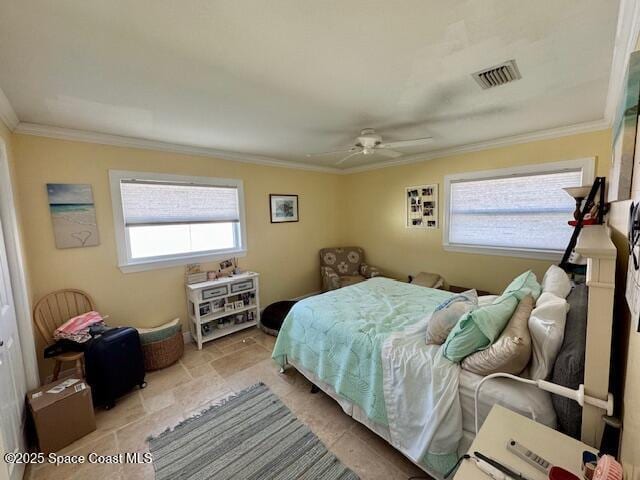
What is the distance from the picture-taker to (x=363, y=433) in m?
1.92

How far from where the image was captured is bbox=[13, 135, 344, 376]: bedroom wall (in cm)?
240

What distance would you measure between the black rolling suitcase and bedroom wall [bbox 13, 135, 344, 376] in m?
0.69

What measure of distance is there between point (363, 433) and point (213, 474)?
1.02m

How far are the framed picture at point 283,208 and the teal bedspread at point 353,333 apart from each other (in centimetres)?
180

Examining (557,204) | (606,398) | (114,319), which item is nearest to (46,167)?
(114,319)

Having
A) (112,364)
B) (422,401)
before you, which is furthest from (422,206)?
(112,364)

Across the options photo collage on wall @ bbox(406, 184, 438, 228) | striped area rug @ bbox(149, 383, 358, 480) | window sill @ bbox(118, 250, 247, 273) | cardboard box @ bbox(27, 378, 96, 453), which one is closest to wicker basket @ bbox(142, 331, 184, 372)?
cardboard box @ bbox(27, 378, 96, 453)

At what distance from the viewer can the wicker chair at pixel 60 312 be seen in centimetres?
225

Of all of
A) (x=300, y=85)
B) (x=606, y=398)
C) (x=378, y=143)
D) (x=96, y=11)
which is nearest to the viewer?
(x=606, y=398)

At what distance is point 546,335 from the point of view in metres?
1.29

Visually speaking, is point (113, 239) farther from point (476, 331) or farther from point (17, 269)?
point (476, 331)

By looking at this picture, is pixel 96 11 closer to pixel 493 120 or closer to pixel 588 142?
pixel 493 120

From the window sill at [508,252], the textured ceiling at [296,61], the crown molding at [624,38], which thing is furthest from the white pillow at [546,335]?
the window sill at [508,252]

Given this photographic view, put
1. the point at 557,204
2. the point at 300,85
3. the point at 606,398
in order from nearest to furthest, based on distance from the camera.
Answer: the point at 606,398, the point at 300,85, the point at 557,204
